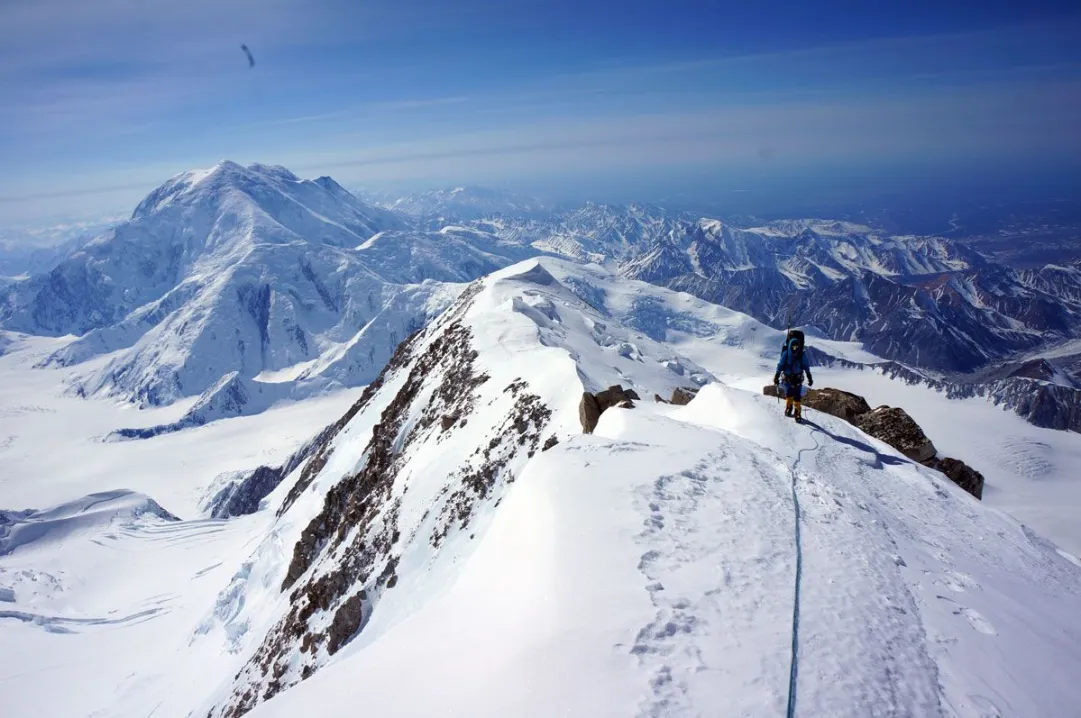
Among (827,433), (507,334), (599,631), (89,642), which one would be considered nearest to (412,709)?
(599,631)

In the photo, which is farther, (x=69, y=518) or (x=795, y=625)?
(x=69, y=518)

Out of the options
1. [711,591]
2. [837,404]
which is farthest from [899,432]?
[711,591]

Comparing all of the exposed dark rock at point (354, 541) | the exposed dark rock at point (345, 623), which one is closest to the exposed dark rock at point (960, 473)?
the exposed dark rock at point (354, 541)

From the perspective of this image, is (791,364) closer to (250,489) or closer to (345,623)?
(345,623)

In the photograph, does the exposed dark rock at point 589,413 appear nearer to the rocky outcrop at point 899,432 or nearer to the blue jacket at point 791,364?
the blue jacket at point 791,364

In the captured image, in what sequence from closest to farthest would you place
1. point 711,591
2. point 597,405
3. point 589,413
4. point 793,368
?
point 711,591 < point 793,368 < point 589,413 < point 597,405

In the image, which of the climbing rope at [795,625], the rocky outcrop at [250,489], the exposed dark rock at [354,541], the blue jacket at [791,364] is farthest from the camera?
the rocky outcrop at [250,489]

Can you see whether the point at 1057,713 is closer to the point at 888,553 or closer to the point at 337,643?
the point at 888,553
